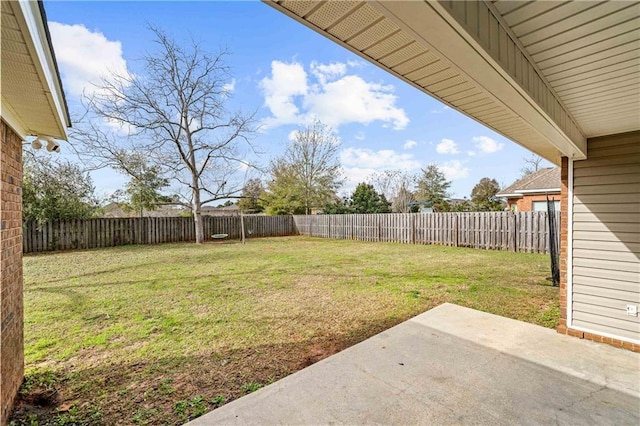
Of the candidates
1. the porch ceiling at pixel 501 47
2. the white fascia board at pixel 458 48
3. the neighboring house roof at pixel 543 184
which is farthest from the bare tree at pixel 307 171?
the white fascia board at pixel 458 48

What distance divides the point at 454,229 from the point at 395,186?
1254 centimetres

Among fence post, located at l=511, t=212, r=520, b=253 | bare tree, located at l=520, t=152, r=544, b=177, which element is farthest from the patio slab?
bare tree, located at l=520, t=152, r=544, b=177

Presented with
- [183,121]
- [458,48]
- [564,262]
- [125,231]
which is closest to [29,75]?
[458,48]

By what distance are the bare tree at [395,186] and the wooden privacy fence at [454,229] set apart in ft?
28.4

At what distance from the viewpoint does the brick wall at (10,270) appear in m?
1.88

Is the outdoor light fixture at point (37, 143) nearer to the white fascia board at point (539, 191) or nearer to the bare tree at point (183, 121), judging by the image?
the bare tree at point (183, 121)

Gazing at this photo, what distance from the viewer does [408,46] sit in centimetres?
135

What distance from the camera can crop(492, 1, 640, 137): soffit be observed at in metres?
1.16

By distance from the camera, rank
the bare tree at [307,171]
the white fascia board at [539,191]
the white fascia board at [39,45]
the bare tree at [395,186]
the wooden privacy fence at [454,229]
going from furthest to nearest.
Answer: the bare tree at [395,186] < the bare tree at [307,171] < the white fascia board at [539,191] < the wooden privacy fence at [454,229] < the white fascia board at [39,45]

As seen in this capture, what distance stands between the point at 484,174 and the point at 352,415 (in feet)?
90.2

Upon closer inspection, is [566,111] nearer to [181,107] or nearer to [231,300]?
[231,300]

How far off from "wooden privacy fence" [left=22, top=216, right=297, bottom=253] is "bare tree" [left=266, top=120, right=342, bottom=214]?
3532mm

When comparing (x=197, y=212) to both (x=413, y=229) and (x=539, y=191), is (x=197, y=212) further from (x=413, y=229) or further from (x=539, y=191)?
(x=539, y=191)

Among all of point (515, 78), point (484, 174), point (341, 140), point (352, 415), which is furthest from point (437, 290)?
point (484, 174)
